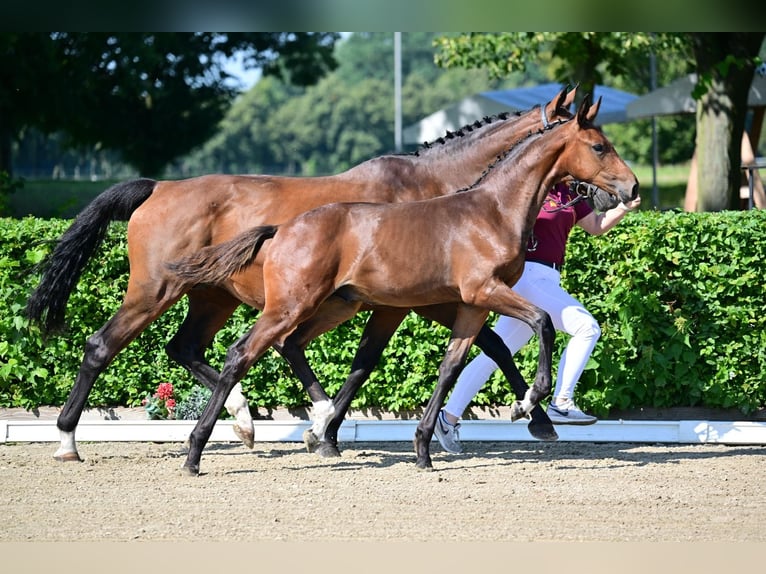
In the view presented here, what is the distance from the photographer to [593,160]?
20.7 ft

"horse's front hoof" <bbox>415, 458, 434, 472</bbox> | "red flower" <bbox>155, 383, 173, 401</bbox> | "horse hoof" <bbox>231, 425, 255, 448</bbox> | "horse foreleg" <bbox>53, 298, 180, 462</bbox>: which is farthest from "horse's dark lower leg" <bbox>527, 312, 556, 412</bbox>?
"red flower" <bbox>155, 383, 173, 401</bbox>

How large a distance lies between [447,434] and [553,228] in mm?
1521

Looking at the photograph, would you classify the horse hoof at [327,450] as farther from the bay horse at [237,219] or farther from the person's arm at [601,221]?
the person's arm at [601,221]

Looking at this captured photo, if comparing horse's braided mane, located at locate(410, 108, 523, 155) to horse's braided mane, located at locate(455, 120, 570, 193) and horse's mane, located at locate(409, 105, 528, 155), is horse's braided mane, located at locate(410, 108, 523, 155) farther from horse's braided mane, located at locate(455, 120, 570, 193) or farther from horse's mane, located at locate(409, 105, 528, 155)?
horse's braided mane, located at locate(455, 120, 570, 193)

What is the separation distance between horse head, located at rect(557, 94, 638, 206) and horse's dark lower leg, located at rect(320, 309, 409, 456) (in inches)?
58.3

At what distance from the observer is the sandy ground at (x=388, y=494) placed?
4.91m

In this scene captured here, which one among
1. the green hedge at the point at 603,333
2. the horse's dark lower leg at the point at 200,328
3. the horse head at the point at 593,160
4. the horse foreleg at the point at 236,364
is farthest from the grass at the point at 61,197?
the horse foreleg at the point at 236,364

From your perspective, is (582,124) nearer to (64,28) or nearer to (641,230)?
(641,230)

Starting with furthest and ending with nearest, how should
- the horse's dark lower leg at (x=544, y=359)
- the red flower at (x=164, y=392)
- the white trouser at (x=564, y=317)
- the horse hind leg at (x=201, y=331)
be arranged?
the red flower at (x=164, y=392) → the horse hind leg at (x=201, y=331) → the white trouser at (x=564, y=317) → the horse's dark lower leg at (x=544, y=359)

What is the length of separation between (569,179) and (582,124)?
1.16 feet

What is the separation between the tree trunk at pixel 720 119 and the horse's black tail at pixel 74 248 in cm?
765

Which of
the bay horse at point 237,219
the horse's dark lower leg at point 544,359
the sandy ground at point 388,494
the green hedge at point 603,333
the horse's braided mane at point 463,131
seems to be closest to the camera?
the sandy ground at point 388,494

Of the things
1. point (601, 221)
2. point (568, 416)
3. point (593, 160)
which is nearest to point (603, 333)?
point (601, 221)

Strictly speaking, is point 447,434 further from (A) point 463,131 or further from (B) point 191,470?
(A) point 463,131
